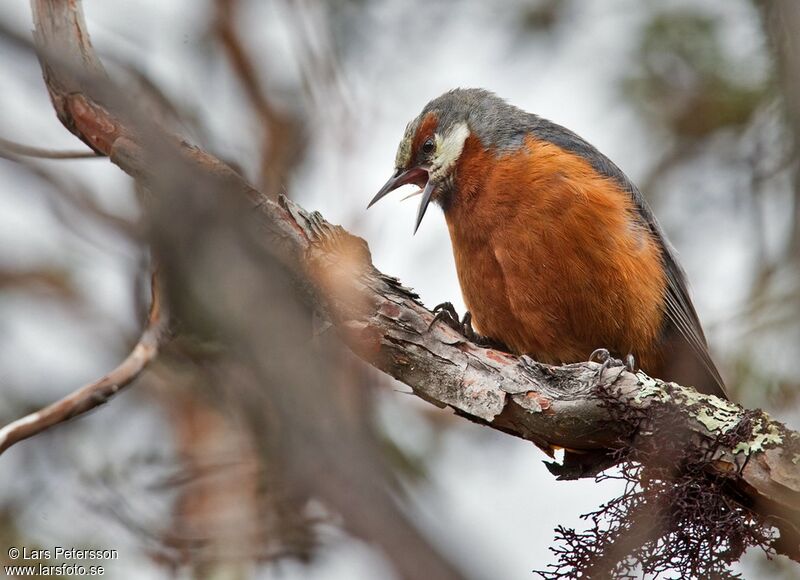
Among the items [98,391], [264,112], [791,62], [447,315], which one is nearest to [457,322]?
[447,315]

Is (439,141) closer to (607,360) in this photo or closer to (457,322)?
(457,322)

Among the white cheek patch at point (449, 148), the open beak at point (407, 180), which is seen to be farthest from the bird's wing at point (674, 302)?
the open beak at point (407, 180)

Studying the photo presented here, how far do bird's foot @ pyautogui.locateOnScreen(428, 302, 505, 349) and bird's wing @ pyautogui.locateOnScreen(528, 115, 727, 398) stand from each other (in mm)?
1196

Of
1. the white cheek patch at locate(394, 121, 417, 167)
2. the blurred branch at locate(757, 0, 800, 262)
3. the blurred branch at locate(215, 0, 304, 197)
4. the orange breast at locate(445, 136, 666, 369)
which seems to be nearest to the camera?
the blurred branch at locate(757, 0, 800, 262)

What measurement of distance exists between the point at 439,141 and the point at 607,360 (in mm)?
2817

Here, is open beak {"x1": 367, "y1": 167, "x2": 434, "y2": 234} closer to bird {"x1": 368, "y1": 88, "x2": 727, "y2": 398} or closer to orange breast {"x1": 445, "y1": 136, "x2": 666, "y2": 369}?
bird {"x1": 368, "y1": 88, "x2": 727, "y2": 398}

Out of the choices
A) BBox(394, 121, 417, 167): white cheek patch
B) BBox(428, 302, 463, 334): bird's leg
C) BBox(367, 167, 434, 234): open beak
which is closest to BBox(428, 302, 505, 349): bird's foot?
BBox(428, 302, 463, 334): bird's leg

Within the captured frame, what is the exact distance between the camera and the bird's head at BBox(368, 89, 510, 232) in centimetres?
714

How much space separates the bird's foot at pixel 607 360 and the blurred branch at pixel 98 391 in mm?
2268

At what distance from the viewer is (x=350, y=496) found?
2.24 metres

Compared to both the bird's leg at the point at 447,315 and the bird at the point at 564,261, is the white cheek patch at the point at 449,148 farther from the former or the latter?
the bird's leg at the point at 447,315

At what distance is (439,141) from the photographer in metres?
7.34

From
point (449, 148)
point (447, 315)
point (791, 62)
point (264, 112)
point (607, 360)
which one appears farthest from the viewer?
point (264, 112)

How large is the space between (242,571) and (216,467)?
97 cm
